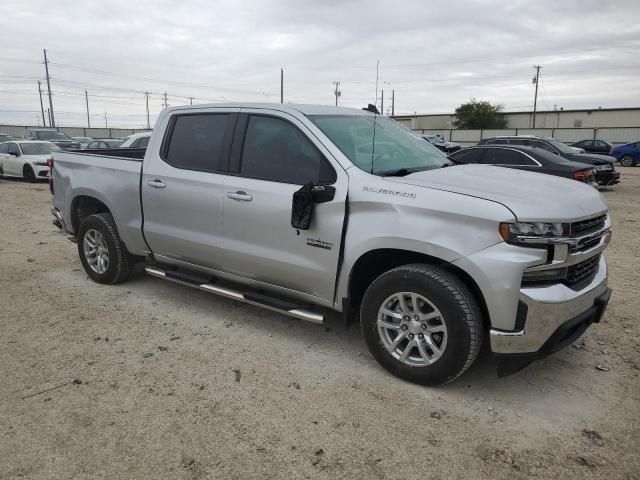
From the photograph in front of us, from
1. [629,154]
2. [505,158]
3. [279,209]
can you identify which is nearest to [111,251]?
[279,209]

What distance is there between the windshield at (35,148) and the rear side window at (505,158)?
47.6 feet

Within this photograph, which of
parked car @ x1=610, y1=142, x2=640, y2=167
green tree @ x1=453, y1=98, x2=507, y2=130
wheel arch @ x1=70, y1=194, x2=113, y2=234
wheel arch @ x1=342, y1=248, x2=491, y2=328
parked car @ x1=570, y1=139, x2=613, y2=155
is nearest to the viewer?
wheel arch @ x1=342, y1=248, x2=491, y2=328

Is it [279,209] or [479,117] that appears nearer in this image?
[279,209]

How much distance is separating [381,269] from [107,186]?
122 inches

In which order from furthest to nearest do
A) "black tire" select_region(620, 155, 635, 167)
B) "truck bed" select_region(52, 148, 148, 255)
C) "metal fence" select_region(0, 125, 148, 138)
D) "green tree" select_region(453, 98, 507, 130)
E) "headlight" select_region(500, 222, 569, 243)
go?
"green tree" select_region(453, 98, 507, 130)
"metal fence" select_region(0, 125, 148, 138)
"black tire" select_region(620, 155, 635, 167)
"truck bed" select_region(52, 148, 148, 255)
"headlight" select_region(500, 222, 569, 243)

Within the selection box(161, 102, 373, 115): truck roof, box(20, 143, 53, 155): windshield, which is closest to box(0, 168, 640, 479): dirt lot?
box(161, 102, 373, 115): truck roof

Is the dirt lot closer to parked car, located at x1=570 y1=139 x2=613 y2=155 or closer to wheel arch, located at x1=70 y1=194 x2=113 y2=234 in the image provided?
wheel arch, located at x1=70 y1=194 x2=113 y2=234

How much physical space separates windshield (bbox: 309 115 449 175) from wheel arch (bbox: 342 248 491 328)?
61 centimetres

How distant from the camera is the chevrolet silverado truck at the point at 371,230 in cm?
300

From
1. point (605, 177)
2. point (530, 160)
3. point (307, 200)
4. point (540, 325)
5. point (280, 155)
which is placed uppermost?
point (280, 155)

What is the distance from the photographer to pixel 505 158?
A: 39.9ft

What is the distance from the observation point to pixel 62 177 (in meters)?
5.74

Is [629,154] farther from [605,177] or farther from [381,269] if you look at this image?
[381,269]

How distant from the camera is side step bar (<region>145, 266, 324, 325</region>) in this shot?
3816 mm
